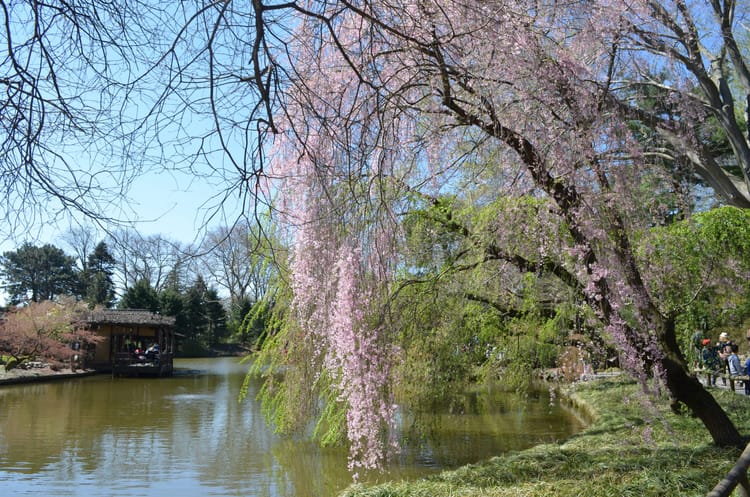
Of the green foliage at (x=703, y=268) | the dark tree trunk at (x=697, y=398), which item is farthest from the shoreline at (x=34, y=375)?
the dark tree trunk at (x=697, y=398)

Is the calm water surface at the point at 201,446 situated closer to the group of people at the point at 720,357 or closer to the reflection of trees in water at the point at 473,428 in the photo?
the reflection of trees in water at the point at 473,428

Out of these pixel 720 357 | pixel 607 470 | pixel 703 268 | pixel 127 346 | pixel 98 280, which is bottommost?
pixel 607 470

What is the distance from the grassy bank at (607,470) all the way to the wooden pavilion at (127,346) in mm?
20955

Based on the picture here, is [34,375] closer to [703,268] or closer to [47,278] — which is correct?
[47,278]

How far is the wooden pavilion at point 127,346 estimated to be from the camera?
→ 2442cm

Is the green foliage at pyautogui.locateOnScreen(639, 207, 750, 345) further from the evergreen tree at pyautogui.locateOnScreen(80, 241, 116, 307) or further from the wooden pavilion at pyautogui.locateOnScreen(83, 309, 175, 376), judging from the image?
the evergreen tree at pyautogui.locateOnScreen(80, 241, 116, 307)

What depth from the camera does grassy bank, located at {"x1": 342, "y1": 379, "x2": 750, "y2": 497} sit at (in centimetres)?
434

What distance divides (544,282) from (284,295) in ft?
10.2

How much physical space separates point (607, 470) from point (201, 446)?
6772mm

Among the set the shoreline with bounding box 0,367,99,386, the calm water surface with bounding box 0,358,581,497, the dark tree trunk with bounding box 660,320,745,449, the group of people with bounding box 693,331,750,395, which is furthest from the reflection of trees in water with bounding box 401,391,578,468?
the shoreline with bounding box 0,367,99,386

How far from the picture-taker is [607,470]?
4867 millimetres

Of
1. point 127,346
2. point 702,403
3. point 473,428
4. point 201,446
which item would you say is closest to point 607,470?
point 702,403

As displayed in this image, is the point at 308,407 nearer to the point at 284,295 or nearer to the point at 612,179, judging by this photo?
the point at 284,295

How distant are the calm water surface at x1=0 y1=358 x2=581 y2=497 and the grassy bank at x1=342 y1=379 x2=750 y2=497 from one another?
1467mm
